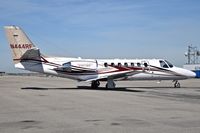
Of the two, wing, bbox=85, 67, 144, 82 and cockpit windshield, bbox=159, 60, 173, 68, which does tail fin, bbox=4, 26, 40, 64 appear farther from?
cockpit windshield, bbox=159, 60, 173, 68

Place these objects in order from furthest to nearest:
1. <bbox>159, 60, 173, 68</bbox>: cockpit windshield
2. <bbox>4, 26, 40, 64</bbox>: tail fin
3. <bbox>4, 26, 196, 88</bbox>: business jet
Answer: <bbox>159, 60, 173, 68</bbox>: cockpit windshield, <bbox>4, 26, 196, 88</bbox>: business jet, <bbox>4, 26, 40, 64</bbox>: tail fin

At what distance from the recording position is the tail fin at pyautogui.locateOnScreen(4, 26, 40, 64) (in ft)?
103

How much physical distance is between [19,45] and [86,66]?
608cm

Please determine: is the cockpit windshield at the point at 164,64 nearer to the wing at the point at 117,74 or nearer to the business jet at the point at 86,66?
the business jet at the point at 86,66

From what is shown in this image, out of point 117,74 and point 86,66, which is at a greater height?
point 86,66

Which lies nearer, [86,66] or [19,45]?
[19,45]

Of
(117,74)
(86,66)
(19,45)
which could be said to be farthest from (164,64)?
(19,45)

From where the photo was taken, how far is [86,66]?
109 ft

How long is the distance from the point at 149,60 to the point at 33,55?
11188mm

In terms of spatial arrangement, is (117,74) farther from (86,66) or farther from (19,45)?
(19,45)

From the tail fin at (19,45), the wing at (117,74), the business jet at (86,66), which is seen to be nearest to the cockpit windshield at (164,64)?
the business jet at (86,66)

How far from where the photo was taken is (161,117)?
13.2 meters

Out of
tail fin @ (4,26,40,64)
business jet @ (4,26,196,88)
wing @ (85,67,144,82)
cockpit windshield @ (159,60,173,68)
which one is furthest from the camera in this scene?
cockpit windshield @ (159,60,173,68)

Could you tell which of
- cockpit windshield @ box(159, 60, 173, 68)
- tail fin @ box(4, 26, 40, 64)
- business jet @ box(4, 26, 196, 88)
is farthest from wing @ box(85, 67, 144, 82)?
tail fin @ box(4, 26, 40, 64)
